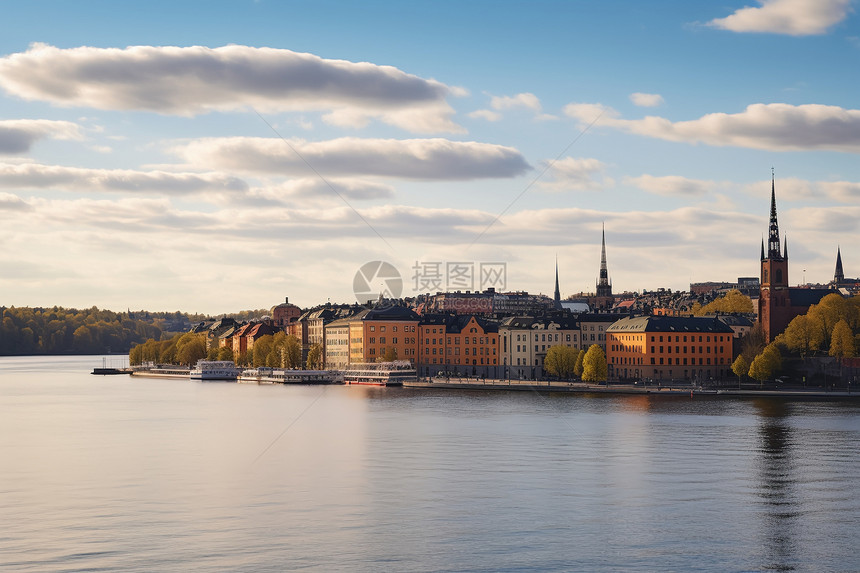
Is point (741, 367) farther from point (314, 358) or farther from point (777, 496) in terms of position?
point (777, 496)

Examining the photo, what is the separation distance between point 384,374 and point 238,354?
5651 centimetres

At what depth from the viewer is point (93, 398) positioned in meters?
86.2

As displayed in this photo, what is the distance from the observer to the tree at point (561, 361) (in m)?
107

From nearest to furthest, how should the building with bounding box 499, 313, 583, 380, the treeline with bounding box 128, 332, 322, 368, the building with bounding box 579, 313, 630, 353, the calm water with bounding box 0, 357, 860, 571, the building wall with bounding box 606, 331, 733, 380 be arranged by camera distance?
the calm water with bounding box 0, 357, 860, 571 → the building wall with bounding box 606, 331, 733, 380 → the building with bounding box 499, 313, 583, 380 → the building with bounding box 579, 313, 630, 353 → the treeline with bounding box 128, 332, 322, 368

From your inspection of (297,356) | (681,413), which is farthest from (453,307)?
(681,413)

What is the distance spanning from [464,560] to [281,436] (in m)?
27.5

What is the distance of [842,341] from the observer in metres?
92.7

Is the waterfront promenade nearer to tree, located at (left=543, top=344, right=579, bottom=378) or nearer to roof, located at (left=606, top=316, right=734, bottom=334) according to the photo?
tree, located at (left=543, top=344, right=579, bottom=378)

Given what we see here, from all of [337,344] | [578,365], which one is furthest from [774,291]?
[337,344]

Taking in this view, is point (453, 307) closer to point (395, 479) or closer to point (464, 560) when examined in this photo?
point (395, 479)

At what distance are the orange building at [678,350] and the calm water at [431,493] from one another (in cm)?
4193

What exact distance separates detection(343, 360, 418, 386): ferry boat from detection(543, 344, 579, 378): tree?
13.9 metres

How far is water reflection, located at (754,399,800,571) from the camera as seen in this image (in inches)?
1062

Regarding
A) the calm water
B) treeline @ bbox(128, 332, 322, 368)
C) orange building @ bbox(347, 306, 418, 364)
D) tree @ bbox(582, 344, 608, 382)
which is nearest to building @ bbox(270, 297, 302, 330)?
treeline @ bbox(128, 332, 322, 368)
